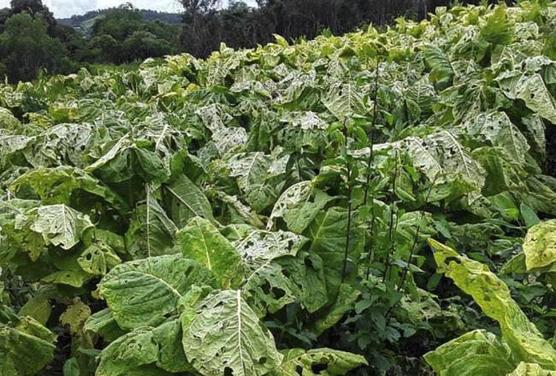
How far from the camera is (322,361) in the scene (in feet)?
5.76

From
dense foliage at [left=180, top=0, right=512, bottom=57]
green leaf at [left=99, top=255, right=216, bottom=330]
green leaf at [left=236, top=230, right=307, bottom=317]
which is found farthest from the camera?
dense foliage at [left=180, top=0, right=512, bottom=57]

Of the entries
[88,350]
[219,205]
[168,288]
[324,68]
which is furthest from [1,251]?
[324,68]

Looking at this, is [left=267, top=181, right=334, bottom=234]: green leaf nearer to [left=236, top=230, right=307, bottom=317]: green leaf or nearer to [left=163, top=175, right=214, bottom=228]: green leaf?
[left=236, top=230, right=307, bottom=317]: green leaf

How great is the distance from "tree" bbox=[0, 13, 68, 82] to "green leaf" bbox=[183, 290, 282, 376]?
2724 cm

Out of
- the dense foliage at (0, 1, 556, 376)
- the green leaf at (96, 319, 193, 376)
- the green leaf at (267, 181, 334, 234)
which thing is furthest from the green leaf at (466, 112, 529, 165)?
the green leaf at (96, 319, 193, 376)

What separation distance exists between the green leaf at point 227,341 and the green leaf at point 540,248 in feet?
2.17

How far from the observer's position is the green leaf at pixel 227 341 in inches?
56.7

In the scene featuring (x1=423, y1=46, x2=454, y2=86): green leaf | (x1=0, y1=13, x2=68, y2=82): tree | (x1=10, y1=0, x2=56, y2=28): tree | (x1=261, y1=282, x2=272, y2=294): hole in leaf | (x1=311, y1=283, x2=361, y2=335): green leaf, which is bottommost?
(x1=0, y1=13, x2=68, y2=82): tree

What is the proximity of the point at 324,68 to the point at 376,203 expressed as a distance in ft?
9.85

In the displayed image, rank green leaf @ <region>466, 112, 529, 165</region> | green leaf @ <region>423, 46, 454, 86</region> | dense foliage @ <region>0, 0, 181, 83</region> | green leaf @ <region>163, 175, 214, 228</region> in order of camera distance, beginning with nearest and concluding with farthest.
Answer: green leaf @ <region>163, 175, 214, 228</region> < green leaf @ <region>466, 112, 529, 165</region> < green leaf @ <region>423, 46, 454, 86</region> < dense foliage @ <region>0, 0, 181, 83</region>

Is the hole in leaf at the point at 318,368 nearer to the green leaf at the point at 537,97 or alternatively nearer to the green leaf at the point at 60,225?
the green leaf at the point at 60,225

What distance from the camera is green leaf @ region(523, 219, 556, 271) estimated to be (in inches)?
67.7

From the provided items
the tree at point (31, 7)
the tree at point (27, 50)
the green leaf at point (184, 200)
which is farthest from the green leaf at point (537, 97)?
the tree at point (31, 7)

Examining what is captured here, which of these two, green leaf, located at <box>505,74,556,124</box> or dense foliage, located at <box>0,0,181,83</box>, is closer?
green leaf, located at <box>505,74,556,124</box>
